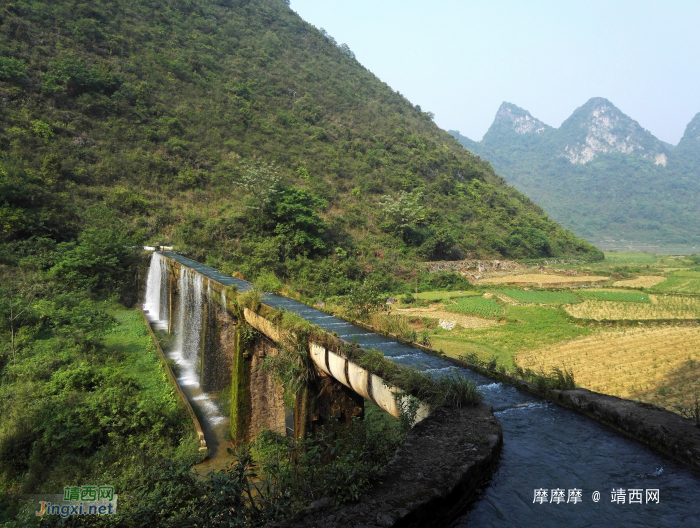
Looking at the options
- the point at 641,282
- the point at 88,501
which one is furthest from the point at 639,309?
the point at 88,501

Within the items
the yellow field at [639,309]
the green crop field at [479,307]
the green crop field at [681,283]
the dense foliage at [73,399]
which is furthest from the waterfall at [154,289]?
the green crop field at [681,283]

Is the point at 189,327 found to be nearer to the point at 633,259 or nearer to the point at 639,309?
the point at 639,309

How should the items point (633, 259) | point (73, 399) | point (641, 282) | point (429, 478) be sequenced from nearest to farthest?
point (429, 478)
point (73, 399)
point (641, 282)
point (633, 259)

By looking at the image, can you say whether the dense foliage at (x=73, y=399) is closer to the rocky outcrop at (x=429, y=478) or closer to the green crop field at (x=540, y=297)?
the rocky outcrop at (x=429, y=478)

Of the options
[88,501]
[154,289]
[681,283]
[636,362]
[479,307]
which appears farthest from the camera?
[681,283]

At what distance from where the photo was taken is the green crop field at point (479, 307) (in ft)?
82.2

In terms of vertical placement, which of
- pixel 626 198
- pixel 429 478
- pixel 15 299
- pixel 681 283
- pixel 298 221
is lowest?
pixel 15 299

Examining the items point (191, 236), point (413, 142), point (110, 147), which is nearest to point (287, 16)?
point (413, 142)

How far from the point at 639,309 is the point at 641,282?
18.2 metres

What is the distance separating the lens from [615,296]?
31141 millimetres

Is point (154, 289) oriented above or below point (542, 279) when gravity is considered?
below

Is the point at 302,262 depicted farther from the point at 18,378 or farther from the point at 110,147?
the point at 110,147

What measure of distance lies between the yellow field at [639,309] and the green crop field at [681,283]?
5540 millimetres

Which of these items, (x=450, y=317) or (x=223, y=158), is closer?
(x=450, y=317)
